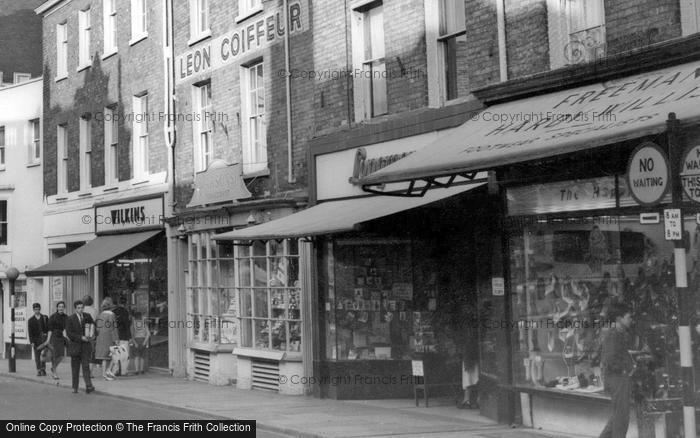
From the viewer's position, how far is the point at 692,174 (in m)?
9.86

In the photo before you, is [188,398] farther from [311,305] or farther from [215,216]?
[215,216]

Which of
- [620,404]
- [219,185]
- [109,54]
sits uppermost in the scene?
[109,54]

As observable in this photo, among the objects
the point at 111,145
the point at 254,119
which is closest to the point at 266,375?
the point at 254,119

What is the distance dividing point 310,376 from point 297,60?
582 centimetres

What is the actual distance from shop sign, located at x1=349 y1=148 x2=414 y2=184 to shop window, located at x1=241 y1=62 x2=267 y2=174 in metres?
3.75

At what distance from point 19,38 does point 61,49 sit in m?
10.4

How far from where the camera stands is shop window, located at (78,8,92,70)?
27672 mm

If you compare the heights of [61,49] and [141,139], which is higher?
[61,49]

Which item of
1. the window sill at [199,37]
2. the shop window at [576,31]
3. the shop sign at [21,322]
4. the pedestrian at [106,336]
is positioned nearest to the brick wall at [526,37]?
the shop window at [576,31]

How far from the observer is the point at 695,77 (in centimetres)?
1050

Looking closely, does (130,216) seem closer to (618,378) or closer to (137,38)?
(137,38)

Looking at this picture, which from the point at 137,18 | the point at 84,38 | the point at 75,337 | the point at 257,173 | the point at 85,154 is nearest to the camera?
the point at 75,337

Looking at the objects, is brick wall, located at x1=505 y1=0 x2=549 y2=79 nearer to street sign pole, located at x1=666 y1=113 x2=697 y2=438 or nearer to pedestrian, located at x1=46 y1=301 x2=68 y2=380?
street sign pole, located at x1=666 y1=113 x2=697 y2=438

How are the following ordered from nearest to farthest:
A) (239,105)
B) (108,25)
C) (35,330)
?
(239,105) < (35,330) < (108,25)
